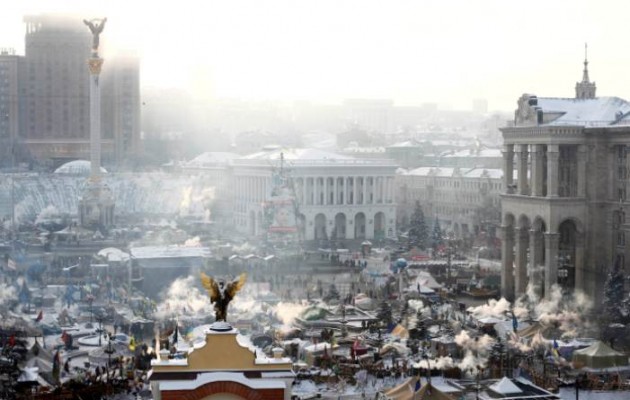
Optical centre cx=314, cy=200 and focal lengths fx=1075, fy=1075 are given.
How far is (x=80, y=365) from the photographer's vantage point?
81.7ft

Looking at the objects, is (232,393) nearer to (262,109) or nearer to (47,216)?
(47,216)

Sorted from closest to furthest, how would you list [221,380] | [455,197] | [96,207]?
[221,380] < [96,207] < [455,197]

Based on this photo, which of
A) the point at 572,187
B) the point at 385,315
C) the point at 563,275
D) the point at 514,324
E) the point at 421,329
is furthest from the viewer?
the point at 563,275

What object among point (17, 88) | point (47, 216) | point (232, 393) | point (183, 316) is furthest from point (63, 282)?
point (17, 88)

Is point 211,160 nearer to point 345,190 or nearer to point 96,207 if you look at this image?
point 345,190

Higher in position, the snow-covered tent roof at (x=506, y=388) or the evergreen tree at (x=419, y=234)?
the evergreen tree at (x=419, y=234)

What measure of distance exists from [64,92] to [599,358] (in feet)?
293

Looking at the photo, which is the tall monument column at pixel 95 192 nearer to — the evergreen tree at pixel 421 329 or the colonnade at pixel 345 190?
the colonnade at pixel 345 190

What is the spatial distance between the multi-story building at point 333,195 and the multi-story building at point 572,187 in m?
27.1

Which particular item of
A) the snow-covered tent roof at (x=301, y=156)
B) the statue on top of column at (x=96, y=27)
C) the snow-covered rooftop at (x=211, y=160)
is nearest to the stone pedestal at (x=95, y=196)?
the statue on top of column at (x=96, y=27)

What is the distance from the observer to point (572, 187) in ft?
115

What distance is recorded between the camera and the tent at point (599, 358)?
24031mm

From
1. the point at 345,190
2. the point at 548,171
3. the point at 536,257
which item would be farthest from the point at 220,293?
the point at 345,190

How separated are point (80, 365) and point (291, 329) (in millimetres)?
5744
